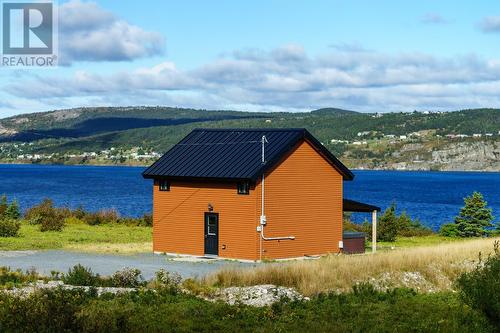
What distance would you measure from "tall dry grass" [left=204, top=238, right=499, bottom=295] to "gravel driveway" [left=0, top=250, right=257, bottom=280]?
418 cm

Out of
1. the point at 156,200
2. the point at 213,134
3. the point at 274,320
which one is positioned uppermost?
the point at 213,134

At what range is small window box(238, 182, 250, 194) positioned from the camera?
37.6m

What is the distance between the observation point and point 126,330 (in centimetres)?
1655

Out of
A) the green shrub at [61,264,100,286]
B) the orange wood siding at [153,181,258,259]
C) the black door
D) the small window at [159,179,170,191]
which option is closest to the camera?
the green shrub at [61,264,100,286]

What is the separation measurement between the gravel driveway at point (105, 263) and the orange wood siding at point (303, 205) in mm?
2776

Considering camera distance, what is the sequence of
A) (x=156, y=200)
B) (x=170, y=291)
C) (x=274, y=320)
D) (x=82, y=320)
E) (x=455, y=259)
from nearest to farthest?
(x=82, y=320), (x=274, y=320), (x=170, y=291), (x=455, y=259), (x=156, y=200)

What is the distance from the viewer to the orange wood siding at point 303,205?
37969 millimetres

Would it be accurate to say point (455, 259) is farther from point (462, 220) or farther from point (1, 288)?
point (462, 220)

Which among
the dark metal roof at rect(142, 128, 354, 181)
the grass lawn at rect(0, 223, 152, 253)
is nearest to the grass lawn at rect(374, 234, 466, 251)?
the dark metal roof at rect(142, 128, 354, 181)

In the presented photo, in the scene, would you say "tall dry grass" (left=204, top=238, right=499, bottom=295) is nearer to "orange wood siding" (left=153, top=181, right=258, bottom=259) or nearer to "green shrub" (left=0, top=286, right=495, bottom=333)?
"green shrub" (left=0, top=286, right=495, bottom=333)

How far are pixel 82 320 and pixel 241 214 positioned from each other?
22533 mm

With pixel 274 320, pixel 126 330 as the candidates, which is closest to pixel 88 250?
pixel 274 320

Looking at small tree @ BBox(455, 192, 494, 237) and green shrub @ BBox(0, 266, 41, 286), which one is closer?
green shrub @ BBox(0, 266, 41, 286)

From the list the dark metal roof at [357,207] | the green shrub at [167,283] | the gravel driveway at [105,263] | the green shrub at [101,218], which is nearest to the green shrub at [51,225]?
the green shrub at [101,218]
